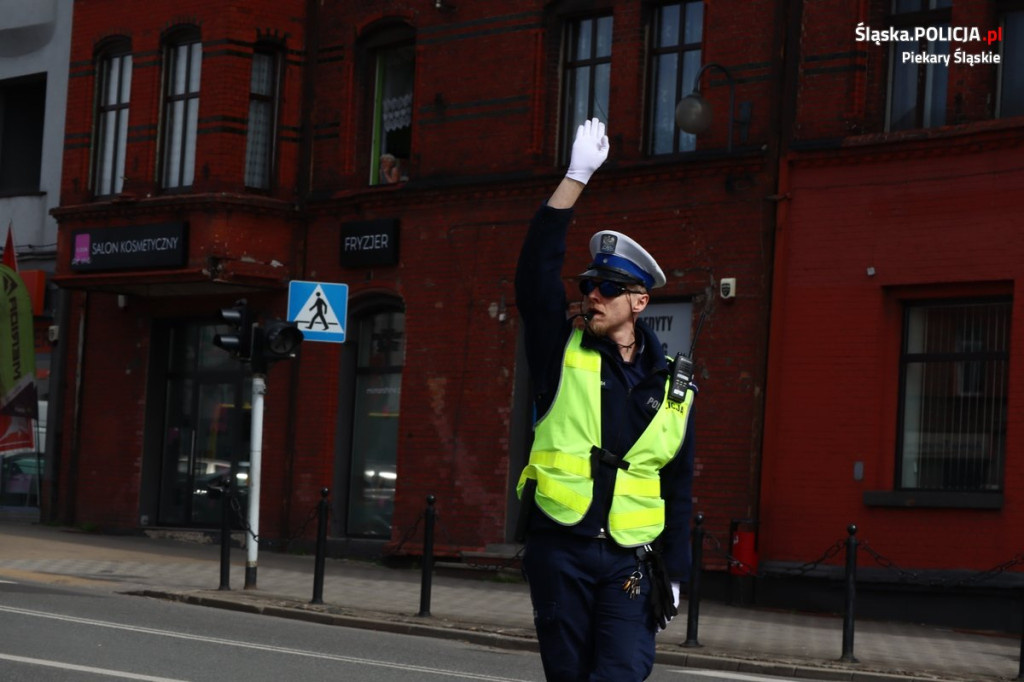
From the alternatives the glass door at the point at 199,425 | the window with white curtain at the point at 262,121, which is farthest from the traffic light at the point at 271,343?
the glass door at the point at 199,425

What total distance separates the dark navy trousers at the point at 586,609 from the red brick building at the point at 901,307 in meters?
11.7

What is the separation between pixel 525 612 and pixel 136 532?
1021 centimetres

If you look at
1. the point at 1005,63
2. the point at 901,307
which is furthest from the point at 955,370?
the point at 1005,63

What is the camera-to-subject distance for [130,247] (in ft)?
79.5

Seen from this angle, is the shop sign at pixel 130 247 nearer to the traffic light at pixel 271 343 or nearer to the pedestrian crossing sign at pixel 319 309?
the pedestrian crossing sign at pixel 319 309

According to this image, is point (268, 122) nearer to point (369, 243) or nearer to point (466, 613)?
point (369, 243)

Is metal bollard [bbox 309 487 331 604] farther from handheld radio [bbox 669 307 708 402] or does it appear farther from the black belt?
the black belt

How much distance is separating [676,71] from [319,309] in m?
5.25

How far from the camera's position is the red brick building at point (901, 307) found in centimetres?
1720

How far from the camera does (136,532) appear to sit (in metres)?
25.3

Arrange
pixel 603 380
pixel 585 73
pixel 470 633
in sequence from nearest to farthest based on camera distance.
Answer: pixel 603 380
pixel 470 633
pixel 585 73

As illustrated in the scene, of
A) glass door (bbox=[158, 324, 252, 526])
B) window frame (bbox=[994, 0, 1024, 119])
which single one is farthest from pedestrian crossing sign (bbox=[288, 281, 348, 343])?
glass door (bbox=[158, 324, 252, 526])

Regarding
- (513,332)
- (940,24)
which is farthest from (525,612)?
(940,24)

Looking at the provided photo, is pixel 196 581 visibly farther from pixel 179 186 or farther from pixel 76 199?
pixel 76 199
